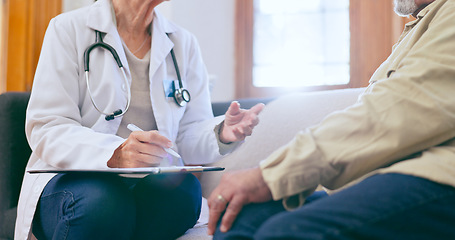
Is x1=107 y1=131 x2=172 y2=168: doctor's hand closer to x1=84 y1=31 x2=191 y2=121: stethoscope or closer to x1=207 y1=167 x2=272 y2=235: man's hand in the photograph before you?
x1=84 y1=31 x2=191 y2=121: stethoscope

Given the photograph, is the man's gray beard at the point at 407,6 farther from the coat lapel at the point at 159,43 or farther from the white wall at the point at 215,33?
the white wall at the point at 215,33

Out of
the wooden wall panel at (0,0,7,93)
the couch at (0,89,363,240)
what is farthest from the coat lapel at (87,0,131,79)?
the wooden wall panel at (0,0,7,93)

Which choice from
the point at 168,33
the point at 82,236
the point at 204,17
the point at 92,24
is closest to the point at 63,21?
the point at 92,24

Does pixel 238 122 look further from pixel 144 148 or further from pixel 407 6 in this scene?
pixel 407 6

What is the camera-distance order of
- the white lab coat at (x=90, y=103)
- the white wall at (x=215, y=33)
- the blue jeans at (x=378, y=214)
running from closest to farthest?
the blue jeans at (x=378, y=214) < the white lab coat at (x=90, y=103) < the white wall at (x=215, y=33)

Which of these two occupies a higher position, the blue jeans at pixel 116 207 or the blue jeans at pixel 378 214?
the blue jeans at pixel 378 214

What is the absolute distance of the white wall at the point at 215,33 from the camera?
9.17 feet

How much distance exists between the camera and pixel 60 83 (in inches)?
46.5

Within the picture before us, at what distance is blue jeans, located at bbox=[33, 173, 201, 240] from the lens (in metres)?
0.96

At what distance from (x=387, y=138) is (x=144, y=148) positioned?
0.55 m

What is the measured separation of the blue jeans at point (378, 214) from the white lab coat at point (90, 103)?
598 mm

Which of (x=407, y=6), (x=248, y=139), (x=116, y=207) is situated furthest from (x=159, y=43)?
(x=407, y=6)

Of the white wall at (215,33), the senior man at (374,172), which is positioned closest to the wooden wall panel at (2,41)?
the white wall at (215,33)

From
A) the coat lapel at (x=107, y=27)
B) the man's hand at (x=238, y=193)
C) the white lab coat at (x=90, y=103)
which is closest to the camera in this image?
the man's hand at (x=238, y=193)
